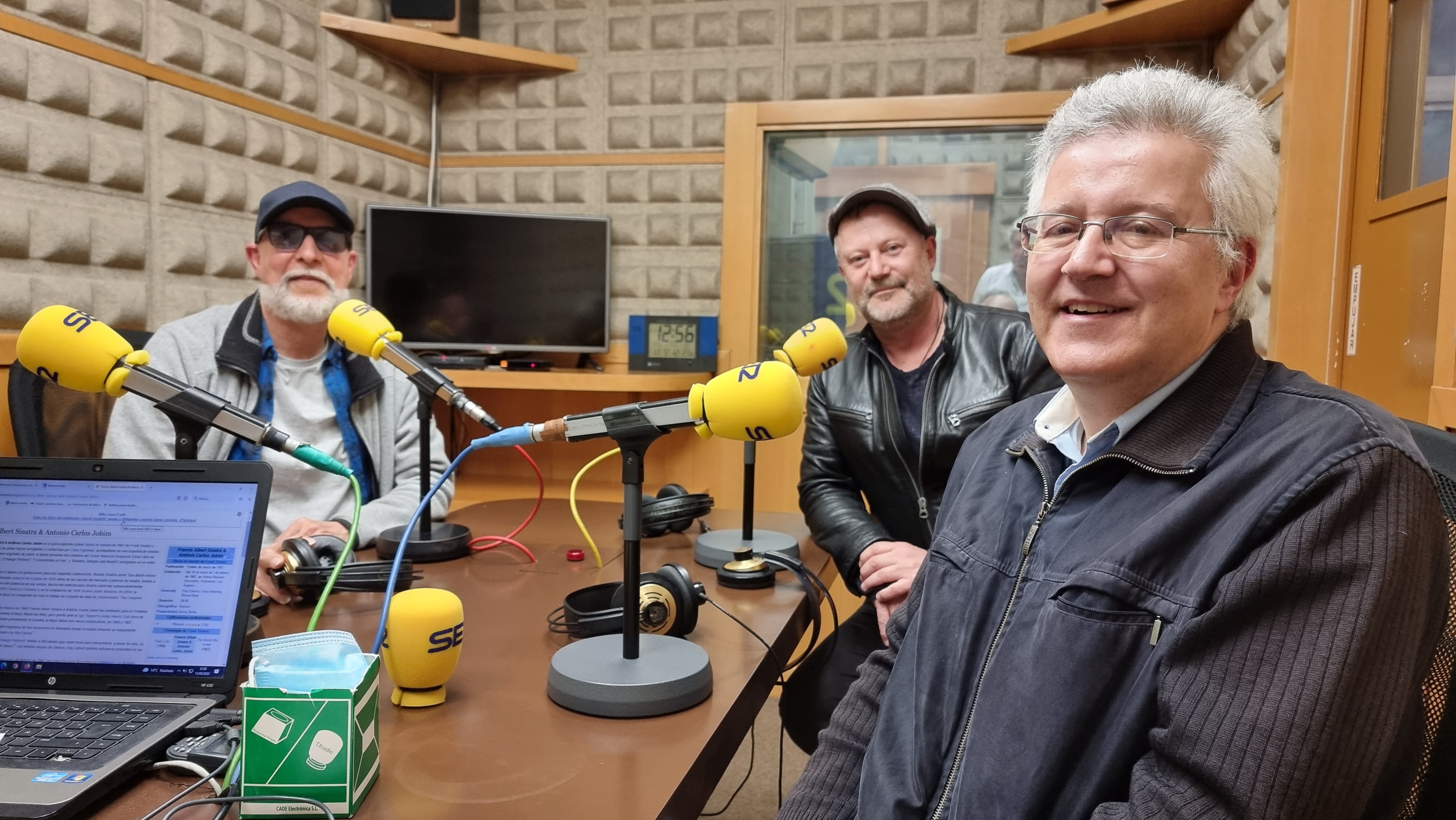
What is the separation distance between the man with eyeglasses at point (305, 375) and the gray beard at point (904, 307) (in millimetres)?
1141

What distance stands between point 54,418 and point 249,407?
372mm

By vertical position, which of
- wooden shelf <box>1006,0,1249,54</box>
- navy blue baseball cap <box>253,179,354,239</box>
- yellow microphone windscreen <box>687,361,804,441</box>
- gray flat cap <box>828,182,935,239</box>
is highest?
wooden shelf <box>1006,0,1249,54</box>

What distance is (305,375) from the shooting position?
2160 mm

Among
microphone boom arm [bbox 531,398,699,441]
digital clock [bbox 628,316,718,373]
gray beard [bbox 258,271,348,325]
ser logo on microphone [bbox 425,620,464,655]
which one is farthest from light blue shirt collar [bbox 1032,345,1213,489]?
digital clock [bbox 628,316,718,373]

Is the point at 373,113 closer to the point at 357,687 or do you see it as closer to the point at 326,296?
the point at 326,296

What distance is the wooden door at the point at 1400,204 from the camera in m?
1.94

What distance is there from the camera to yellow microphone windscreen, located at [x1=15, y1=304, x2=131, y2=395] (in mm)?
Answer: 1221

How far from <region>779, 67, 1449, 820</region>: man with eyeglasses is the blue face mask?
0.58 meters

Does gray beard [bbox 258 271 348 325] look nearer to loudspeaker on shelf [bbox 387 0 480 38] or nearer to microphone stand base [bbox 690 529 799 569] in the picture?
microphone stand base [bbox 690 529 799 569]

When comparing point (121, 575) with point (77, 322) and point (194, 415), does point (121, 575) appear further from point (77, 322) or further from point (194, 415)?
point (77, 322)

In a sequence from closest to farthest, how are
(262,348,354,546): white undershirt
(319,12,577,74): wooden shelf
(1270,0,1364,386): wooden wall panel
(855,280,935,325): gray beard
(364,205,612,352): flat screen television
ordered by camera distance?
(262,348,354,546): white undershirt
(855,280,935,325): gray beard
(1270,0,1364,386): wooden wall panel
(319,12,577,74): wooden shelf
(364,205,612,352): flat screen television

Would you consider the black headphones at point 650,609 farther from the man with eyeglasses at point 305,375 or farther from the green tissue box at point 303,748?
the man with eyeglasses at point 305,375

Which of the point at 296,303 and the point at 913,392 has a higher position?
the point at 296,303

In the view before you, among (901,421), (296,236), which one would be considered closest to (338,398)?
(296,236)
